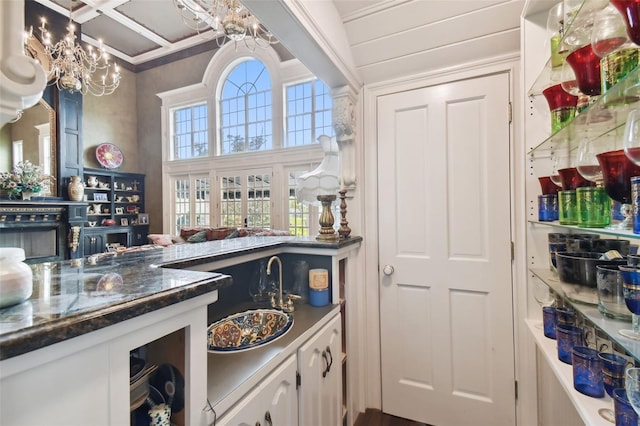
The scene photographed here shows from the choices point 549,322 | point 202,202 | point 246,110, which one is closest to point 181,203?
point 202,202

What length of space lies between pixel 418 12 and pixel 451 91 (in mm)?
467

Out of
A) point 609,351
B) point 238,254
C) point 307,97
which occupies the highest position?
point 307,97

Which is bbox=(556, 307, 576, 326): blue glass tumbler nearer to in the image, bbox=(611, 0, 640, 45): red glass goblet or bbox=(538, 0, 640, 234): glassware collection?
bbox=(538, 0, 640, 234): glassware collection

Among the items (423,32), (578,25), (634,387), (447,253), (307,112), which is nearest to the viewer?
(634,387)

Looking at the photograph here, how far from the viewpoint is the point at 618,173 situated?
0.73m

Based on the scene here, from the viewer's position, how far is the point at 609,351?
2.93ft

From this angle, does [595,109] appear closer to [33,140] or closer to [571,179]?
[571,179]

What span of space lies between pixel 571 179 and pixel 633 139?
432mm

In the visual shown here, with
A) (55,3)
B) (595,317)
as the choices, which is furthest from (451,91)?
(55,3)

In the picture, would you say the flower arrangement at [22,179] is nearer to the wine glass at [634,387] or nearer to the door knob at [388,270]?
the door knob at [388,270]

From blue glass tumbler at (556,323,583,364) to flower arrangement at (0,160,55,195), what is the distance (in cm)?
Answer: 635

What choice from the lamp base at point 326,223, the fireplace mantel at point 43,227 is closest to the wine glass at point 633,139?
the lamp base at point 326,223

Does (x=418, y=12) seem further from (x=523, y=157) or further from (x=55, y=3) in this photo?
(x=55, y=3)

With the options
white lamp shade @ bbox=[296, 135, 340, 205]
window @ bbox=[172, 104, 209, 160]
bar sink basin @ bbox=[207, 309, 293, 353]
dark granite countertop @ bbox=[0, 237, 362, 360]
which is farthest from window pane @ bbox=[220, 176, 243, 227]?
dark granite countertop @ bbox=[0, 237, 362, 360]
